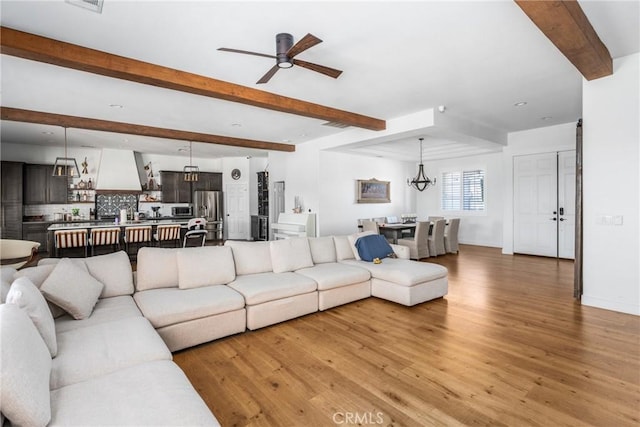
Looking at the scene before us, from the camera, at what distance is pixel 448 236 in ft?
24.8

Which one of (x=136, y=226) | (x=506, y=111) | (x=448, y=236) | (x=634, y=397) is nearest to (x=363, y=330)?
(x=634, y=397)

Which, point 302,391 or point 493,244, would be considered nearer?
point 302,391

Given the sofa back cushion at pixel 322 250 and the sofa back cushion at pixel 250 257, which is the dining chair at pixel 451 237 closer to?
the sofa back cushion at pixel 322 250

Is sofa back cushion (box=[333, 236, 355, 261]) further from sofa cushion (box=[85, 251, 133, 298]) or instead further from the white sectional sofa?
sofa cushion (box=[85, 251, 133, 298])

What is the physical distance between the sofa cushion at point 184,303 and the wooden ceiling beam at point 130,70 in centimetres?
229

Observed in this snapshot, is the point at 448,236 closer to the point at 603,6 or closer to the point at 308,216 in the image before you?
the point at 308,216

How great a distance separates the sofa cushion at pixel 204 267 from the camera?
3.22 meters

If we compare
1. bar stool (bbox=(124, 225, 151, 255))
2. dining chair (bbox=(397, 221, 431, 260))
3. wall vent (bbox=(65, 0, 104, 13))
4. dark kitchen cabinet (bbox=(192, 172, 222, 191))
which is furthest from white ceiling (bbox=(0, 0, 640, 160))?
dark kitchen cabinet (bbox=(192, 172, 222, 191))

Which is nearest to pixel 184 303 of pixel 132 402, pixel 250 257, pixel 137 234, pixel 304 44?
pixel 250 257

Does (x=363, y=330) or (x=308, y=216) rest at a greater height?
(x=308, y=216)

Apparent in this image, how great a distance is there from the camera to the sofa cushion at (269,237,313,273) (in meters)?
3.94

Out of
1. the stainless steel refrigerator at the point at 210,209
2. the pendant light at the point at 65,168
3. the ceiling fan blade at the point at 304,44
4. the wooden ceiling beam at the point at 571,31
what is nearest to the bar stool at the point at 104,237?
the pendant light at the point at 65,168

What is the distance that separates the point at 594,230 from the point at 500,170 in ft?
16.5

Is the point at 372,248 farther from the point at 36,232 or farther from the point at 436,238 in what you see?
the point at 36,232
